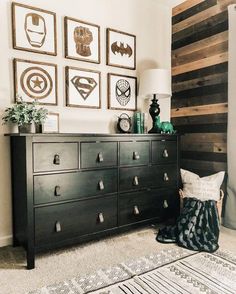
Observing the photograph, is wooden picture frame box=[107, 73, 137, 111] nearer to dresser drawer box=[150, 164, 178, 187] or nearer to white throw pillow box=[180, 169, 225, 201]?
dresser drawer box=[150, 164, 178, 187]

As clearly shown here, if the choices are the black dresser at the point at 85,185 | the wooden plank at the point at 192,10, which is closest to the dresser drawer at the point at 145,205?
the black dresser at the point at 85,185

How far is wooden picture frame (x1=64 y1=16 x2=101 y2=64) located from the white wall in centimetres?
5

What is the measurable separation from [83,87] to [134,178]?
1.08 metres

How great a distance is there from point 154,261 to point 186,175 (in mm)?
1018

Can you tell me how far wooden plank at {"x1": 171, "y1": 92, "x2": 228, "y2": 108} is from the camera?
277cm

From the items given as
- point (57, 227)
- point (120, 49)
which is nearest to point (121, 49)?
point (120, 49)

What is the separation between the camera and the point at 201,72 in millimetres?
2990

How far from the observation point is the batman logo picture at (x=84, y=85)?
8.54ft

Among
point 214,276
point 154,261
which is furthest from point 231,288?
point 154,261

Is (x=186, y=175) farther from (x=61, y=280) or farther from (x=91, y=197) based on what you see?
(x=61, y=280)

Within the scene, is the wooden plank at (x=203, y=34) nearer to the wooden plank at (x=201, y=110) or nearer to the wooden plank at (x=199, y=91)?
the wooden plank at (x=199, y=91)

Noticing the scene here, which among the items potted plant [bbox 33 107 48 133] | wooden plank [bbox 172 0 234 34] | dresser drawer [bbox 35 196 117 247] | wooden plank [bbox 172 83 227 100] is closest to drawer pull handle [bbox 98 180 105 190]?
dresser drawer [bbox 35 196 117 247]

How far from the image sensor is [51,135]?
1948mm

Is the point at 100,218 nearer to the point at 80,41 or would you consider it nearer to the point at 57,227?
the point at 57,227
